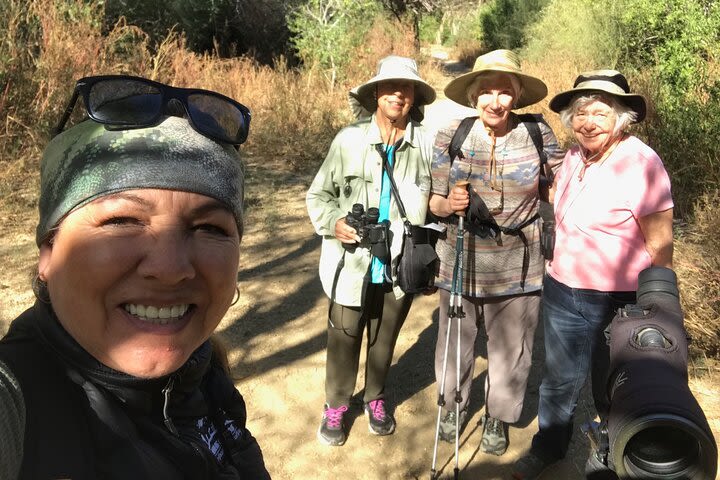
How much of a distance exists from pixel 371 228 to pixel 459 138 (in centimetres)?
59

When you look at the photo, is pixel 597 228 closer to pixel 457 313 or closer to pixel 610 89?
pixel 610 89

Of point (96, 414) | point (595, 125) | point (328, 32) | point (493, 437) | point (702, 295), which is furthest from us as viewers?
point (328, 32)

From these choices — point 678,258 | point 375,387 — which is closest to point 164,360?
point 375,387

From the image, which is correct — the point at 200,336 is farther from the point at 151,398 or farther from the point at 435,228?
the point at 435,228

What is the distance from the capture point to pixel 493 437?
2986 millimetres

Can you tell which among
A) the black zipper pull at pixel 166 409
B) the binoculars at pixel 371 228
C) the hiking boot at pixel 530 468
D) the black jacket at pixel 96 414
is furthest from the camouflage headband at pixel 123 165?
the hiking boot at pixel 530 468

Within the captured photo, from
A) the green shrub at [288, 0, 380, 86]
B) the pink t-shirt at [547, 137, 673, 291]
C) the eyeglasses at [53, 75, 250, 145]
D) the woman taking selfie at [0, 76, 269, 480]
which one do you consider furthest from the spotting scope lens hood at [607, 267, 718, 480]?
the green shrub at [288, 0, 380, 86]

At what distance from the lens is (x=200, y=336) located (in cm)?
98

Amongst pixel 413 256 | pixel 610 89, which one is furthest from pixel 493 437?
pixel 610 89

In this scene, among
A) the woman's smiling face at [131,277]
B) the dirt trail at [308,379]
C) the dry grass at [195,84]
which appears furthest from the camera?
the dry grass at [195,84]

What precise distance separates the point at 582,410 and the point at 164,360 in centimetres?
315

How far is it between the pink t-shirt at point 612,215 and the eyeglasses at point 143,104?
1.67 m

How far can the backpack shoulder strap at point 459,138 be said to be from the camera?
8.53 ft

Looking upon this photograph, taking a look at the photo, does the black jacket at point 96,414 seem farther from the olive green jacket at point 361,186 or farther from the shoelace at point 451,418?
the shoelace at point 451,418
